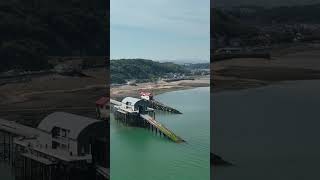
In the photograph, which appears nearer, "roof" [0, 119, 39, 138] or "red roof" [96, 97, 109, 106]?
"roof" [0, 119, 39, 138]

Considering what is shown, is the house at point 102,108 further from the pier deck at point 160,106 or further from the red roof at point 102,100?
the pier deck at point 160,106

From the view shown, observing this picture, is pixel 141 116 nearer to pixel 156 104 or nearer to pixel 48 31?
pixel 156 104

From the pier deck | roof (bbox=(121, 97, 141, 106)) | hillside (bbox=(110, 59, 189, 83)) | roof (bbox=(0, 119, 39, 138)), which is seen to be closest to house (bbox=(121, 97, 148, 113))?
roof (bbox=(121, 97, 141, 106))

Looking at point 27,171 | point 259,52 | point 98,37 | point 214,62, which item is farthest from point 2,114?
point 259,52

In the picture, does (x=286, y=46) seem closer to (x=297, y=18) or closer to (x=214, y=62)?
(x=297, y=18)

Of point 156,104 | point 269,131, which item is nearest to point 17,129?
point 156,104

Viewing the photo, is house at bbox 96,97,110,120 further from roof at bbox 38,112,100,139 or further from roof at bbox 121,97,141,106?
roof at bbox 121,97,141,106
